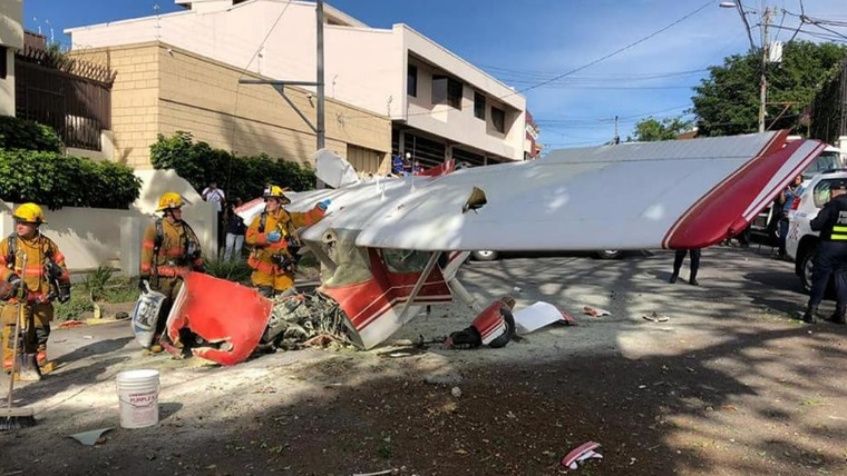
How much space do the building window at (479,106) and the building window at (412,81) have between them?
22.4 feet

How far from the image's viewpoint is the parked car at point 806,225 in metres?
10.1

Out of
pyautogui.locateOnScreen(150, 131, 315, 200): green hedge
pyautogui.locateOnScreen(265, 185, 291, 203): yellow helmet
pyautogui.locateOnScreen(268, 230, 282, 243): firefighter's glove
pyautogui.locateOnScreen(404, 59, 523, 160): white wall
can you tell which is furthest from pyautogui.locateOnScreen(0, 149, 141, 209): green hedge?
pyautogui.locateOnScreen(404, 59, 523, 160): white wall

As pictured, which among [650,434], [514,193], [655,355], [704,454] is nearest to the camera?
[514,193]

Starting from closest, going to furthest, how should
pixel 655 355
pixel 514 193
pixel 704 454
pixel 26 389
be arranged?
pixel 514 193 < pixel 704 454 < pixel 26 389 < pixel 655 355

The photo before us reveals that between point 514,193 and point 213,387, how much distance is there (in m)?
3.45

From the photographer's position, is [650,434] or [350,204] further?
[350,204]

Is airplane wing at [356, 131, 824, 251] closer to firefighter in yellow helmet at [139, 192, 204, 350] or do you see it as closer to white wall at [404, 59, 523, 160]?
firefighter in yellow helmet at [139, 192, 204, 350]

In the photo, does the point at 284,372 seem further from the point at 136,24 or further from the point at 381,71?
the point at 136,24

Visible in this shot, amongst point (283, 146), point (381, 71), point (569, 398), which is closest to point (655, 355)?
point (569, 398)

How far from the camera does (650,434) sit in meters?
4.64

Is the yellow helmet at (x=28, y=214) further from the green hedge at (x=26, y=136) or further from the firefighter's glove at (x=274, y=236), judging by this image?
the green hedge at (x=26, y=136)

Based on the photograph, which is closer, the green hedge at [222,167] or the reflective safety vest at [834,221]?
the reflective safety vest at [834,221]

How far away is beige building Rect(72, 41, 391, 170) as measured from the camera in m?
14.8

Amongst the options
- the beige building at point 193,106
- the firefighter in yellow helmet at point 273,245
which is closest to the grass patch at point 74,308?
the firefighter in yellow helmet at point 273,245
